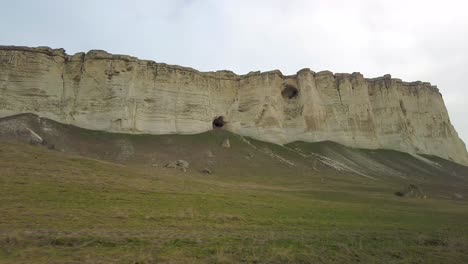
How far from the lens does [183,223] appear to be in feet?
57.6

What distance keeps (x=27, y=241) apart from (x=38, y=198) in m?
7.98

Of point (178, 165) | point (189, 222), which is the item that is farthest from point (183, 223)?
point (178, 165)

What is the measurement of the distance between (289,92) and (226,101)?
13180 millimetres

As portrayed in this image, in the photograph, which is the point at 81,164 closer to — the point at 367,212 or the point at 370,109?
the point at 367,212

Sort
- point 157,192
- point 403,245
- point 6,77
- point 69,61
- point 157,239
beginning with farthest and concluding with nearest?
point 69,61 < point 6,77 < point 157,192 < point 403,245 < point 157,239

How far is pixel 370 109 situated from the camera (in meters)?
74.4

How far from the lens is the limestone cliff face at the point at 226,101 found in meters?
55.9

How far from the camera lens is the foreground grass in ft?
40.0

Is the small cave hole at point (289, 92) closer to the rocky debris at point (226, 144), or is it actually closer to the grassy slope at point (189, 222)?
the rocky debris at point (226, 144)

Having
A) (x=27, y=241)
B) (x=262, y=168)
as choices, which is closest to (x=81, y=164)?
(x=27, y=241)

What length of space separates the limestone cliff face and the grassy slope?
23031mm

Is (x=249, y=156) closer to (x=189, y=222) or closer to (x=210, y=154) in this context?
(x=210, y=154)

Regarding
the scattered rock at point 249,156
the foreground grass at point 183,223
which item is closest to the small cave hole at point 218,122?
the scattered rock at point 249,156

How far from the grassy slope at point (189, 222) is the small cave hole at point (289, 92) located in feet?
115
